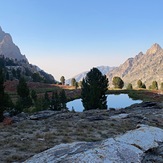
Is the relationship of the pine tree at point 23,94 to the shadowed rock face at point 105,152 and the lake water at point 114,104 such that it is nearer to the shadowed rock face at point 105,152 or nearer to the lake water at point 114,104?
the lake water at point 114,104

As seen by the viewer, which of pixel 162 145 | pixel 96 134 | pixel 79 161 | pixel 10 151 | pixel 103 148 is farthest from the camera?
pixel 96 134

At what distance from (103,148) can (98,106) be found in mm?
44085

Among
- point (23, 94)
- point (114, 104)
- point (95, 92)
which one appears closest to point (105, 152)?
point (95, 92)

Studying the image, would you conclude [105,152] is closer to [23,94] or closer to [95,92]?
[95,92]

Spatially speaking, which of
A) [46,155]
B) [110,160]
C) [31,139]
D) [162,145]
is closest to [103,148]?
[110,160]

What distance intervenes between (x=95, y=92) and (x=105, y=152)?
43.1 meters

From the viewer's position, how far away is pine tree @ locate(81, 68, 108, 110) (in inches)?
2054

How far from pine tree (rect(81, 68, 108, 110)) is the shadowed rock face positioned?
4079cm

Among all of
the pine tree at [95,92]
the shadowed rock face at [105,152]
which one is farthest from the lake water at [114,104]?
the shadowed rock face at [105,152]

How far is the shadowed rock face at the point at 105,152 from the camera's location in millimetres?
7938

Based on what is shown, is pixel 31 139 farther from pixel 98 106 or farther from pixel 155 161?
pixel 98 106

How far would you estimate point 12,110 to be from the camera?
54000 mm

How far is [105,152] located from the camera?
834cm

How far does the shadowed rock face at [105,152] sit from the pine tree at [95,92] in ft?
134
